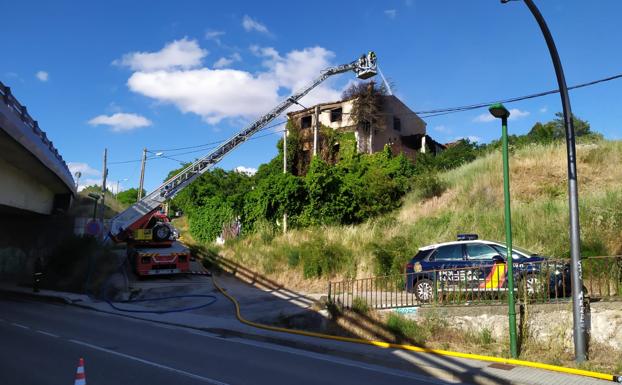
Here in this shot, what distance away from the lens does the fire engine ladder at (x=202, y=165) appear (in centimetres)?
2595

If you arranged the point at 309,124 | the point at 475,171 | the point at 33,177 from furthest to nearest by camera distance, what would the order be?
the point at 309,124, the point at 475,171, the point at 33,177

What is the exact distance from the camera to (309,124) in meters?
39.6

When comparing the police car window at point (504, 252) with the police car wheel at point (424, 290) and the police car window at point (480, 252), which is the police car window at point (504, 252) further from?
the police car wheel at point (424, 290)

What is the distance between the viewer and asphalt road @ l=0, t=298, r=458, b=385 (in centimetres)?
756

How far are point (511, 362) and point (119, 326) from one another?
392 inches

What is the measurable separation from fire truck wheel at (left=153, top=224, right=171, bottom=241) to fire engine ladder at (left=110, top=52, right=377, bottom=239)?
1966 millimetres

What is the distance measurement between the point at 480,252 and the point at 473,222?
23.0 feet

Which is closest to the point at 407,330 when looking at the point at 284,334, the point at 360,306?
the point at 360,306

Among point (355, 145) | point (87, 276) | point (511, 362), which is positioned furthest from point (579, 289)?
point (355, 145)

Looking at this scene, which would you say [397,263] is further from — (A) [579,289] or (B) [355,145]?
(B) [355,145]

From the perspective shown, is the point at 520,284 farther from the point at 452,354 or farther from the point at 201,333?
the point at 201,333

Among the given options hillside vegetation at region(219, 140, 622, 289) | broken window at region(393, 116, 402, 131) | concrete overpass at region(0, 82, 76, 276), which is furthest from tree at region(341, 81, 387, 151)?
concrete overpass at region(0, 82, 76, 276)

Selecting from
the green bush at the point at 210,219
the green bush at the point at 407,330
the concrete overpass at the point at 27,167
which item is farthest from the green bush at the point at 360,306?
the green bush at the point at 210,219

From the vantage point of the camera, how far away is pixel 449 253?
13180 mm
